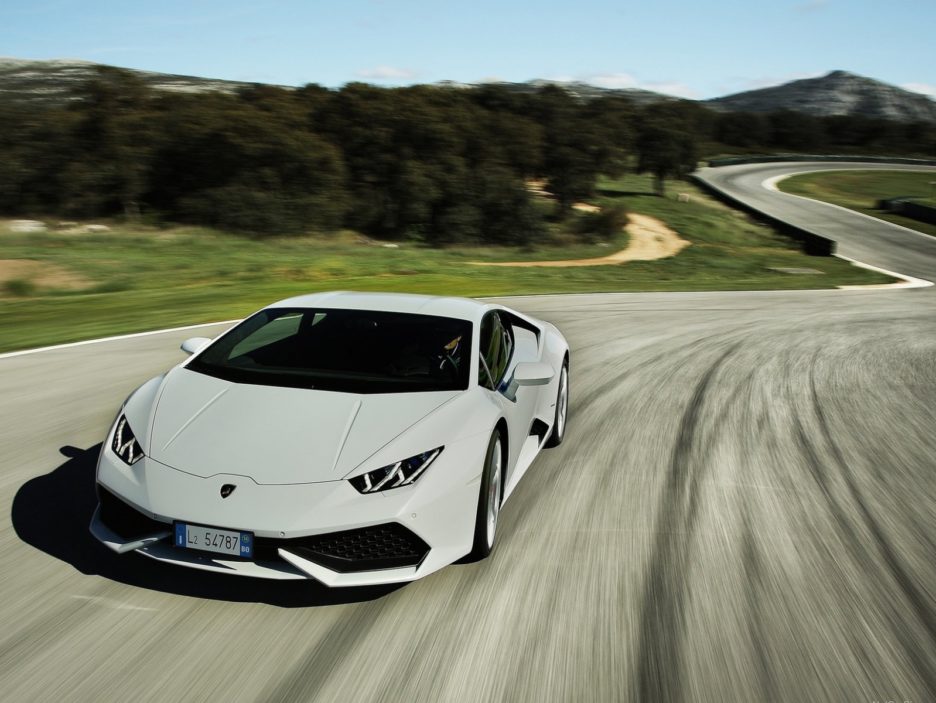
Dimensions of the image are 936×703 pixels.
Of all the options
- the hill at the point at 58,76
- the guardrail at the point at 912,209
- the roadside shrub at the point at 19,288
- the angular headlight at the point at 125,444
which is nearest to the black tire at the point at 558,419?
the angular headlight at the point at 125,444

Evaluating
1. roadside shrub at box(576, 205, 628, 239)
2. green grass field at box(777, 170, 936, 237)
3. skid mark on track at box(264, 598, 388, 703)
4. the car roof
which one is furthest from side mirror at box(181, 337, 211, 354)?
green grass field at box(777, 170, 936, 237)

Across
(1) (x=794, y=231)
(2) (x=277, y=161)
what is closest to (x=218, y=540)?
(2) (x=277, y=161)

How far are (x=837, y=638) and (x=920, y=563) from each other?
121cm

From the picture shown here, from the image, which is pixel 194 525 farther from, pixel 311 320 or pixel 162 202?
pixel 162 202

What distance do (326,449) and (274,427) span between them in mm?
346

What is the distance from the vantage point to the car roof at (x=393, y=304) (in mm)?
5234

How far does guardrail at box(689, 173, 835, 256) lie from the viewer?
38812 millimetres

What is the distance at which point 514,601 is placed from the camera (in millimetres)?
3820

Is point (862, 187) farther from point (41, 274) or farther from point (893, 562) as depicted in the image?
point (893, 562)

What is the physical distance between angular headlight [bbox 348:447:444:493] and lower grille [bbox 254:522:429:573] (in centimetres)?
A: 19

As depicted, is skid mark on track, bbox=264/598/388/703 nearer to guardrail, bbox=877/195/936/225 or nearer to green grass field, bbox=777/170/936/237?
guardrail, bbox=877/195/936/225

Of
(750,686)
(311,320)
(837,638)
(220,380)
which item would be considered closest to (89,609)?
(220,380)

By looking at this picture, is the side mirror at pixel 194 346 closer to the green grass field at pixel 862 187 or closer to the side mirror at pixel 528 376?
the side mirror at pixel 528 376

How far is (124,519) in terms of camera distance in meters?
3.65
